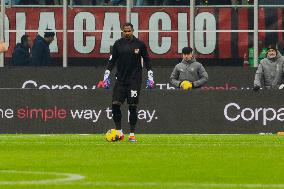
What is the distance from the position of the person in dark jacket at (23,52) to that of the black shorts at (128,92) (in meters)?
8.25

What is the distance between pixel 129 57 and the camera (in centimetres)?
2203

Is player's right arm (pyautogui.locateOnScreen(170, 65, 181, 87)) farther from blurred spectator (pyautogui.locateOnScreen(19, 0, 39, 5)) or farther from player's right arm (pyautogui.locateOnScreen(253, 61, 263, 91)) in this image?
Answer: blurred spectator (pyautogui.locateOnScreen(19, 0, 39, 5))

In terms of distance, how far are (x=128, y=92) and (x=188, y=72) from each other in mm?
4744

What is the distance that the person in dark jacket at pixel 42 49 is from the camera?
30.0 meters

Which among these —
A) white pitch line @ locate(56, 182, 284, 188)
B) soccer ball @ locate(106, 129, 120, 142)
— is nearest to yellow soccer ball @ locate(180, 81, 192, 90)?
soccer ball @ locate(106, 129, 120, 142)

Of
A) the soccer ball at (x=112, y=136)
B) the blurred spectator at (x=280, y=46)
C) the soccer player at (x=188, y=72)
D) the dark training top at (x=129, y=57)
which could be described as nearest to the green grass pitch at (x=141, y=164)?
the soccer ball at (x=112, y=136)

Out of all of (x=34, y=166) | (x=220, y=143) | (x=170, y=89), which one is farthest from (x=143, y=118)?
(x=34, y=166)

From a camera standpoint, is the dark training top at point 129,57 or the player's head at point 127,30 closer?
the player's head at point 127,30

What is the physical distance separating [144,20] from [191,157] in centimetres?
1374

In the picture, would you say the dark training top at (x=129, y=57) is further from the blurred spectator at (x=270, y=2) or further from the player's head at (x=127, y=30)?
the blurred spectator at (x=270, y=2)

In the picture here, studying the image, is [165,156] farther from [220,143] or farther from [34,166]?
[220,143]

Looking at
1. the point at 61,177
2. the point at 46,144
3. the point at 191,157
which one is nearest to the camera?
the point at 61,177

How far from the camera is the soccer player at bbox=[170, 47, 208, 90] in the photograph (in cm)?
2661

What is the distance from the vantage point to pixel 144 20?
30062 millimetres
